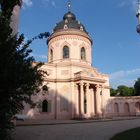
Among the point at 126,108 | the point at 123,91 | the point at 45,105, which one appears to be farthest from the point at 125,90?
the point at 45,105

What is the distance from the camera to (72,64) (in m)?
40.8

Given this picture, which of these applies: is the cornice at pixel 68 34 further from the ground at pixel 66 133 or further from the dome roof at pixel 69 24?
the ground at pixel 66 133

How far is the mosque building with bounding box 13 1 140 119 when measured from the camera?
38031 mm

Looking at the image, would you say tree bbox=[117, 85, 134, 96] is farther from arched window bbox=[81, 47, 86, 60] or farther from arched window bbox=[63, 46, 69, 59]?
arched window bbox=[63, 46, 69, 59]

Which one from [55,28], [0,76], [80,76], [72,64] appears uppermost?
[55,28]

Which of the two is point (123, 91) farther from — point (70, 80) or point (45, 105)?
point (45, 105)

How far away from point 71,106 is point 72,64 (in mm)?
7837

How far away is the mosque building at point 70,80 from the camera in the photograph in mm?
38031

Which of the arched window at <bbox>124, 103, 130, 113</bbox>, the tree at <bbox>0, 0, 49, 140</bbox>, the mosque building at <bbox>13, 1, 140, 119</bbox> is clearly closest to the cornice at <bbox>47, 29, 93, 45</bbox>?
the mosque building at <bbox>13, 1, 140, 119</bbox>

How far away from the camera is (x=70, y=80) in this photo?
130 feet

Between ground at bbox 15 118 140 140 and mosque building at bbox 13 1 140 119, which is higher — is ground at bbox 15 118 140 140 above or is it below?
below

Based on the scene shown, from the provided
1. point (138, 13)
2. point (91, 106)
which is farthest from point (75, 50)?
point (138, 13)

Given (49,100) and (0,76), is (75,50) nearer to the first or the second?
(49,100)

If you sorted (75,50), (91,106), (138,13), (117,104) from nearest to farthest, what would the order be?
(138,13), (91,106), (75,50), (117,104)
